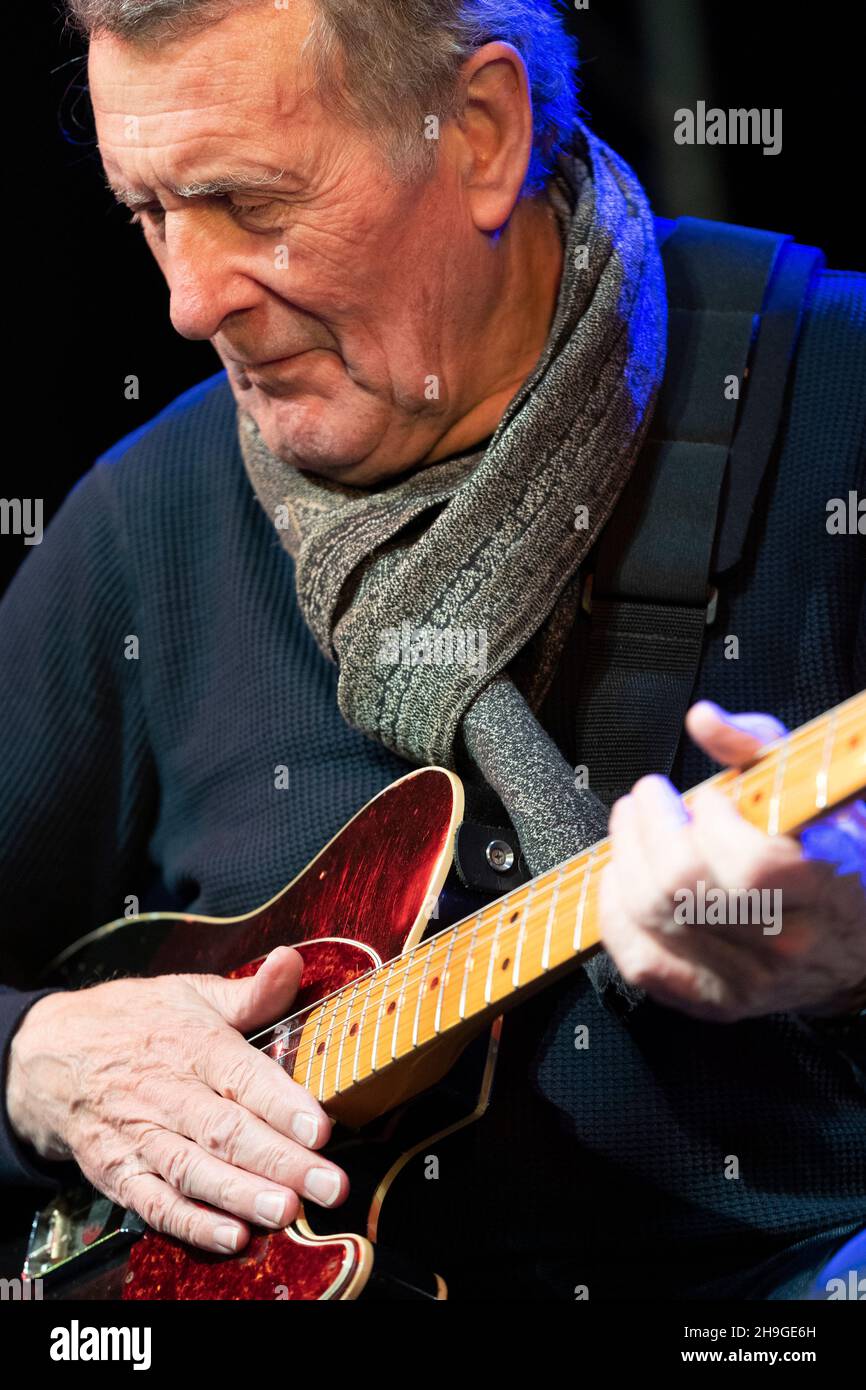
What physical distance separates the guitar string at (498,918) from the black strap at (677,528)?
27 cm

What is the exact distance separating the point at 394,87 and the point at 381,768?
2.04 feet

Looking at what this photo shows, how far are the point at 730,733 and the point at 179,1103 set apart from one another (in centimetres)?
60

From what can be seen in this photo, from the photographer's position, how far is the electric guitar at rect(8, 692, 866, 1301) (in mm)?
976

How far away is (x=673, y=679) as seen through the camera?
1.29 metres

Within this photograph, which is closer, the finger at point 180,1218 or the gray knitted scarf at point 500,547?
the finger at point 180,1218

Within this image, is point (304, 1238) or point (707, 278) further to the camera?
point (707, 278)

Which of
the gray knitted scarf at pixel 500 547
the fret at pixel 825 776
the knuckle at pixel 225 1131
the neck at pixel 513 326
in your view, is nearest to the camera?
the fret at pixel 825 776

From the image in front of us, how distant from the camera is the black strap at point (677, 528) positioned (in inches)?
51.0

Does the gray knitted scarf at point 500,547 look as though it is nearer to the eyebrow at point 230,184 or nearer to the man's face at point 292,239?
the man's face at point 292,239

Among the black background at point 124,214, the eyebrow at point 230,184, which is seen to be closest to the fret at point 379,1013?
the eyebrow at point 230,184

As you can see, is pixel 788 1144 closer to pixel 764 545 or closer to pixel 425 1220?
pixel 425 1220

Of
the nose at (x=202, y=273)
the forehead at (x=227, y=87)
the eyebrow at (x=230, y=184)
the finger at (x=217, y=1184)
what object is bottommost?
the finger at (x=217, y=1184)

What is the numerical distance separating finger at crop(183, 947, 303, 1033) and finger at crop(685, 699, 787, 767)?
1.59ft

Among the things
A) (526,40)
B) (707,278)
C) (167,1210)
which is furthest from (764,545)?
(167,1210)
